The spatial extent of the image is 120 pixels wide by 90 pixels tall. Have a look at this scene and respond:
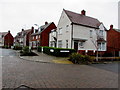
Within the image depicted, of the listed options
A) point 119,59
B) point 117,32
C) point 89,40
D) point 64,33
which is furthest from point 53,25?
point 119,59

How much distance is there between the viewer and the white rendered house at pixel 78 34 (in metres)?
20.5

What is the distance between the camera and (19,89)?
14.2ft

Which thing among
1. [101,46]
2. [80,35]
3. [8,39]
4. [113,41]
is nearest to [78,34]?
[80,35]

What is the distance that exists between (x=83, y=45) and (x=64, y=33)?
15.3 ft

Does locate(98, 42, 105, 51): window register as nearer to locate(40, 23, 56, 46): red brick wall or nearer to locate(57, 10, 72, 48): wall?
locate(57, 10, 72, 48): wall

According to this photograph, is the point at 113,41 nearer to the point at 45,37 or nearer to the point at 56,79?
the point at 45,37

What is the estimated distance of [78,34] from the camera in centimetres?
Result: 2097

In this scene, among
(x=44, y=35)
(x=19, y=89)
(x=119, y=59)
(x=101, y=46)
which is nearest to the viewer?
(x=19, y=89)

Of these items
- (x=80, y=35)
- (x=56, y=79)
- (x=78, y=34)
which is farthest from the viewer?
(x=80, y=35)

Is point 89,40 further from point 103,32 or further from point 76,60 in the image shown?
point 76,60

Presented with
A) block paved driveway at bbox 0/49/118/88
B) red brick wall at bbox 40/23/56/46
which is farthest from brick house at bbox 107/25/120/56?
block paved driveway at bbox 0/49/118/88

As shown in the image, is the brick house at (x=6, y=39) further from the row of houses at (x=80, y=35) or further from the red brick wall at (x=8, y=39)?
the row of houses at (x=80, y=35)

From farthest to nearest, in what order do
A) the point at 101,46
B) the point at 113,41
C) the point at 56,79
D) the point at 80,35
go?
the point at 113,41
the point at 101,46
the point at 80,35
the point at 56,79

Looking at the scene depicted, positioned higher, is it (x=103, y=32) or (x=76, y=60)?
(x=103, y=32)
